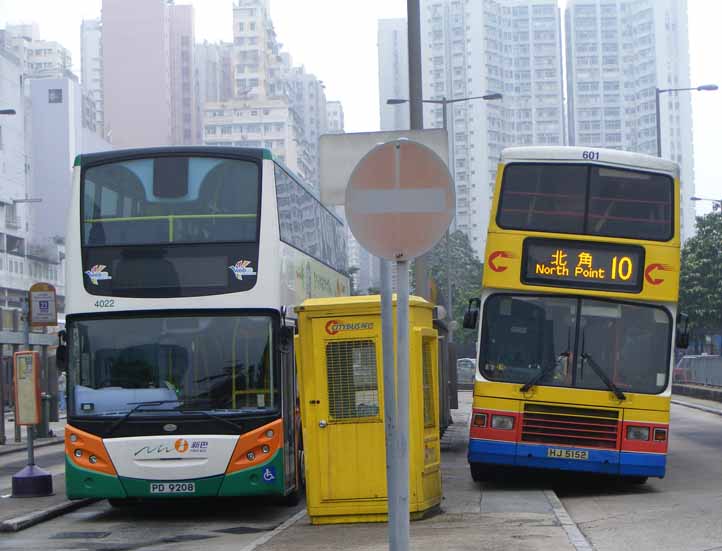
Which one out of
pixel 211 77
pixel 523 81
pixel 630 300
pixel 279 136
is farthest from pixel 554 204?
pixel 211 77

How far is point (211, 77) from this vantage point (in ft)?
616

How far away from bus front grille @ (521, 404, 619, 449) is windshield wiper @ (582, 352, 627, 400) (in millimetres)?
200

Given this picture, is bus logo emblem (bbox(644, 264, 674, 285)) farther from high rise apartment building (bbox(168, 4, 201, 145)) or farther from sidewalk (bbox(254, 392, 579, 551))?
high rise apartment building (bbox(168, 4, 201, 145))

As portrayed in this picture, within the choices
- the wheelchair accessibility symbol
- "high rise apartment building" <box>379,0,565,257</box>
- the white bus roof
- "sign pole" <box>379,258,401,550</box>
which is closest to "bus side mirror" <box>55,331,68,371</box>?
the wheelchair accessibility symbol

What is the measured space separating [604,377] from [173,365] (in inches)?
197

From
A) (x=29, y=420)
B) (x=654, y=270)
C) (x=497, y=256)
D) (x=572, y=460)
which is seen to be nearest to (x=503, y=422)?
(x=572, y=460)

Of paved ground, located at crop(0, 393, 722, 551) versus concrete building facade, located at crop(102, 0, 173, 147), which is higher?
concrete building facade, located at crop(102, 0, 173, 147)

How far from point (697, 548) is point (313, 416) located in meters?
3.96

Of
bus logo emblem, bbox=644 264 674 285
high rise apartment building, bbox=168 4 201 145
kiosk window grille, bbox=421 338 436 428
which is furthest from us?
high rise apartment building, bbox=168 4 201 145

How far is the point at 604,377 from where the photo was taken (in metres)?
15.1

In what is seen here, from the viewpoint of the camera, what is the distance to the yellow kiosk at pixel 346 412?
1242cm

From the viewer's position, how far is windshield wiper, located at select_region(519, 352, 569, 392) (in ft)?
50.1

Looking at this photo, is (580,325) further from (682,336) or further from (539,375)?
(682,336)

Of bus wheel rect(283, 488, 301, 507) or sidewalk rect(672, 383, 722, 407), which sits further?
sidewalk rect(672, 383, 722, 407)
